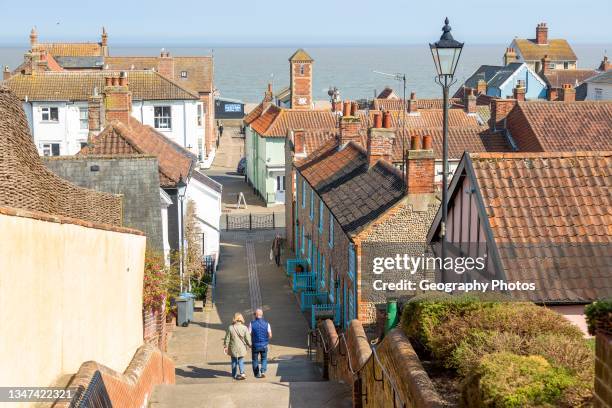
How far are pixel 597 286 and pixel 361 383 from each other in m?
4.04

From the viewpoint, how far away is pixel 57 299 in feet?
36.5

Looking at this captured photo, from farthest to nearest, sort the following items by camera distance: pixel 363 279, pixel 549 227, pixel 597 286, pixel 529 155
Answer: pixel 363 279 → pixel 529 155 → pixel 549 227 → pixel 597 286

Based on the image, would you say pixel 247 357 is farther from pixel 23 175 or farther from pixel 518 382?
pixel 518 382

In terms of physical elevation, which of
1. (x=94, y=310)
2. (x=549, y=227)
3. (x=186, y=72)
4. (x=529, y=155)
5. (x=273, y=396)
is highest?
(x=186, y=72)

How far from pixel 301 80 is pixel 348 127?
29.1m

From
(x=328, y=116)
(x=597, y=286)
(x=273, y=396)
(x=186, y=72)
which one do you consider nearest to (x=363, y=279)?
(x=273, y=396)

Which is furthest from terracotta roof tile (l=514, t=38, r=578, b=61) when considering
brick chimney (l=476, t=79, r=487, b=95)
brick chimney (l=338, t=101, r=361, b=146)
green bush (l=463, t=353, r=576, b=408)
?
green bush (l=463, t=353, r=576, b=408)

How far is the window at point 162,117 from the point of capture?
6166 cm

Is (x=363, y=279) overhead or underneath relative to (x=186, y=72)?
underneath

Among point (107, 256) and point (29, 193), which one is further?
point (107, 256)

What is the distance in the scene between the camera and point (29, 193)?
12836mm

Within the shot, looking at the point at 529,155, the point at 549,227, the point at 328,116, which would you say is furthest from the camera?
the point at 328,116

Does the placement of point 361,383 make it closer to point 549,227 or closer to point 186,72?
point 549,227

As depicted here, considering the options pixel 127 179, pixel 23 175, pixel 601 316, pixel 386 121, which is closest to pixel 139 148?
pixel 127 179
